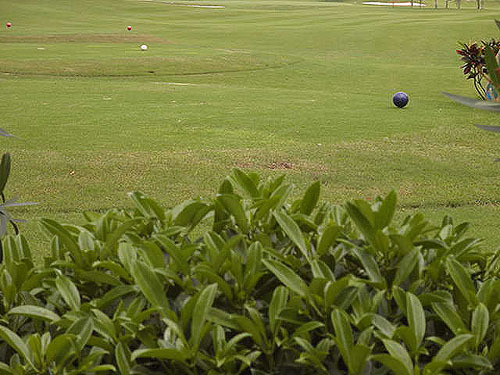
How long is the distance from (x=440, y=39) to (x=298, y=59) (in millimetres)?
9834

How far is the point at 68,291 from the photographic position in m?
1.87

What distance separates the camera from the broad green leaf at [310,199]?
90.3 inches

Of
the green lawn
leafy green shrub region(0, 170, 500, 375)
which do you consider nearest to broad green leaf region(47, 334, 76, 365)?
leafy green shrub region(0, 170, 500, 375)

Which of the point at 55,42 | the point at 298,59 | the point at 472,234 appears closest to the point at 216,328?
the point at 472,234

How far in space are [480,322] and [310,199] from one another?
748 mm

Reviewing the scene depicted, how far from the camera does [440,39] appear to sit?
31.8m

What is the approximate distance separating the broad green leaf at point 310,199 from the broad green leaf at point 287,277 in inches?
19.2

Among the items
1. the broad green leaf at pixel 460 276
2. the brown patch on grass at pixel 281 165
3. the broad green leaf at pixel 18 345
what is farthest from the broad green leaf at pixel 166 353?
→ the brown patch on grass at pixel 281 165

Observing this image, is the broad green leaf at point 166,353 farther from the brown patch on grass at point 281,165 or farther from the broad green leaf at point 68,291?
the brown patch on grass at point 281,165

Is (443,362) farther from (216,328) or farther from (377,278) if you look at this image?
(216,328)

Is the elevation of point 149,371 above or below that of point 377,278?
below

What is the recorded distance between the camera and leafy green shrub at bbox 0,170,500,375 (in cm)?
169

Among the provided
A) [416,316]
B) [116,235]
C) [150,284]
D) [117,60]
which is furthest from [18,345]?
[117,60]

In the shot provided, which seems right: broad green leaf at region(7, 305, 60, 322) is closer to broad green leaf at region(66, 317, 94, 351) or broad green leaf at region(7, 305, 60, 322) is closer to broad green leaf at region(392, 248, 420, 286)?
broad green leaf at region(66, 317, 94, 351)
